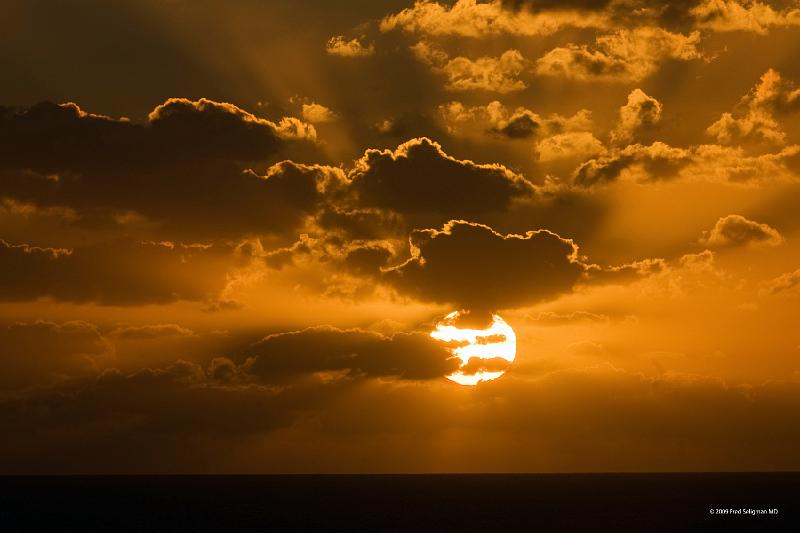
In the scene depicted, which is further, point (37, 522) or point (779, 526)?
point (37, 522)

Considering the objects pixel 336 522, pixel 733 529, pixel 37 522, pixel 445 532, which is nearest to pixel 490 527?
pixel 445 532

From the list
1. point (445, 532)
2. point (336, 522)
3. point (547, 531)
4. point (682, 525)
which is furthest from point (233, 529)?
point (682, 525)

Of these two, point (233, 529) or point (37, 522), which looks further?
point (37, 522)

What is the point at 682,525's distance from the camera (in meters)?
188

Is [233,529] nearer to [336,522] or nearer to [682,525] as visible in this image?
[336,522]

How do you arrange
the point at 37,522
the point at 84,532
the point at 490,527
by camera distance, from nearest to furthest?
the point at 84,532, the point at 490,527, the point at 37,522

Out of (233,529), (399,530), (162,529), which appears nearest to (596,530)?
(399,530)

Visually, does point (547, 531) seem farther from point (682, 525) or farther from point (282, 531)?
point (282, 531)

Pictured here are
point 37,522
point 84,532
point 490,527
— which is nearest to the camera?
point 84,532

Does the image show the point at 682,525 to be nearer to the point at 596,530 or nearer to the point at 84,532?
the point at 596,530

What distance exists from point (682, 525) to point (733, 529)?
433 inches

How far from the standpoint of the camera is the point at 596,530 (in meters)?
175

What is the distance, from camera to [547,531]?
174m

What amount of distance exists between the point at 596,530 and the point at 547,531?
979 cm
